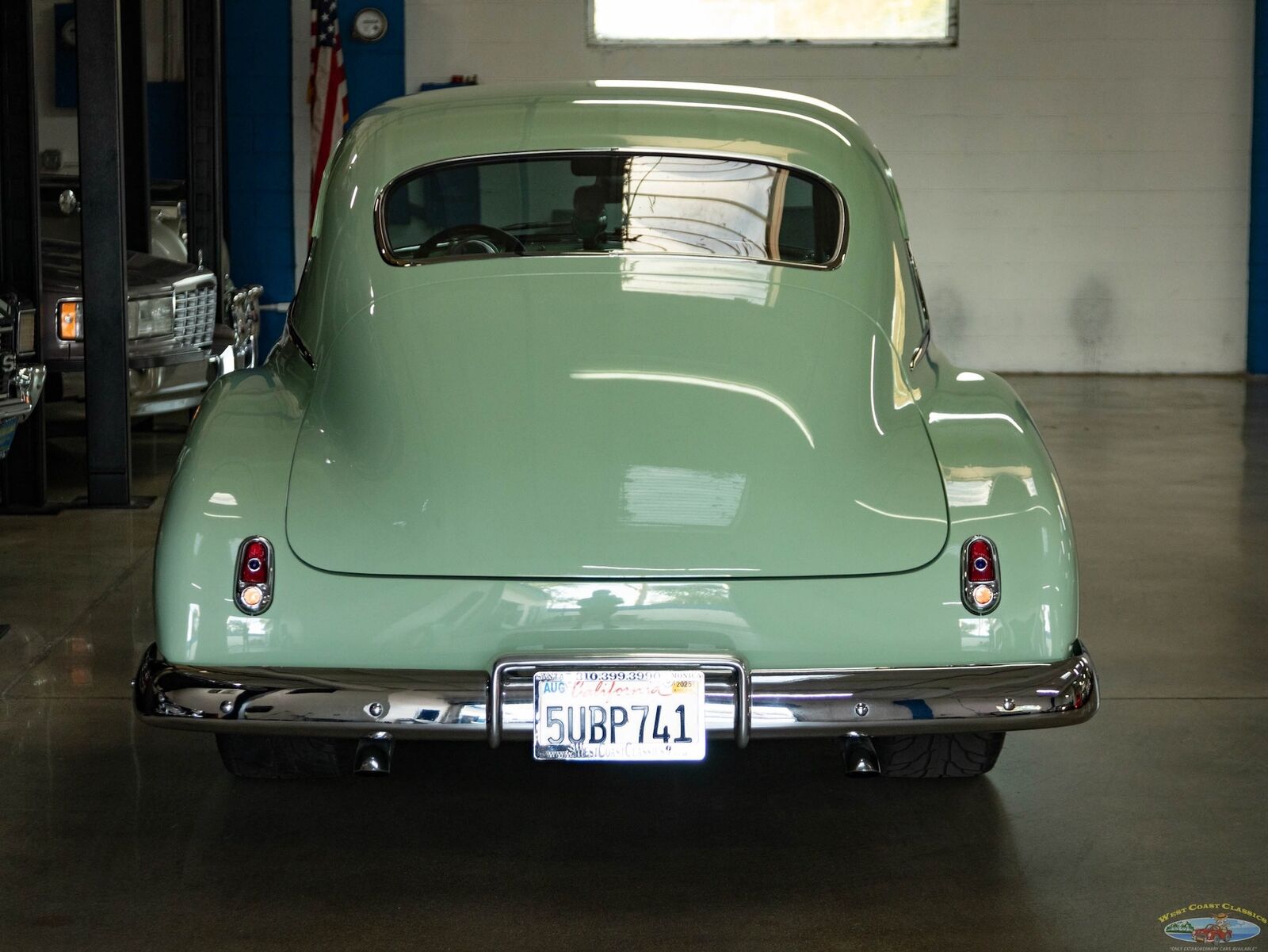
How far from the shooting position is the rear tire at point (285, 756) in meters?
3.17

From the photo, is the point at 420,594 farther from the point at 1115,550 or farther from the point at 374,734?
the point at 1115,550

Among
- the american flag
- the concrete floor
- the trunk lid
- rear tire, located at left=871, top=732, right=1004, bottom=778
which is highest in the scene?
the american flag

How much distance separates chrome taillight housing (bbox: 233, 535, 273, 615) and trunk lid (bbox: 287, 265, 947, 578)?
2.6 inches

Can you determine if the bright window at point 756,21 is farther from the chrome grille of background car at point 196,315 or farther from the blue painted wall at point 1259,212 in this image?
the chrome grille of background car at point 196,315

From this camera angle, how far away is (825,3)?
1348cm

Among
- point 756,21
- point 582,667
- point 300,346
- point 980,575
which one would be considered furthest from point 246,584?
point 756,21

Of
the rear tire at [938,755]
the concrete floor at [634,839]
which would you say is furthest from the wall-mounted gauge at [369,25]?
the rear tire at [938,755]

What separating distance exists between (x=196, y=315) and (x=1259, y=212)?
10317 millimetres

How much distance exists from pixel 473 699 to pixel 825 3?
12.1 metres

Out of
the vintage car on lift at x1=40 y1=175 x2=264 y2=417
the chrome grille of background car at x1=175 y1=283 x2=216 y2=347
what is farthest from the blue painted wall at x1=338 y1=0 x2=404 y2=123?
the chrome grille of background car at x1=175 y1=283 x2=216 y2=347

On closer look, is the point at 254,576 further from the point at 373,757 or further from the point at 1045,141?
the point at 1045,141

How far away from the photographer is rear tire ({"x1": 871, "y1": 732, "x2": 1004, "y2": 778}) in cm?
321

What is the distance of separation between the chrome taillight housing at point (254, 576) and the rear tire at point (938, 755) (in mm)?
1396

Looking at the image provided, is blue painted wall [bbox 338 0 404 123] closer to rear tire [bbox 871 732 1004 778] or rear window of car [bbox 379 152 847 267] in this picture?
rear window of car [bbox 379 152 847 267]
